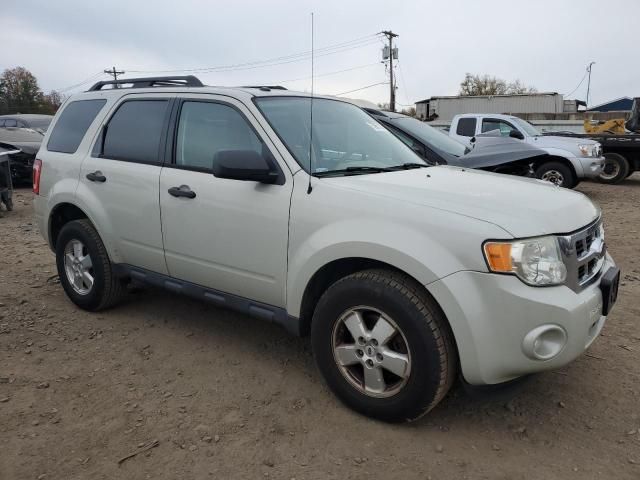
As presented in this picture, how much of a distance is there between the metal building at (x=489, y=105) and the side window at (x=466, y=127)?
15.5 m

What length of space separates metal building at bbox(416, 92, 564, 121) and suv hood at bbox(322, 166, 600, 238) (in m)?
25.2

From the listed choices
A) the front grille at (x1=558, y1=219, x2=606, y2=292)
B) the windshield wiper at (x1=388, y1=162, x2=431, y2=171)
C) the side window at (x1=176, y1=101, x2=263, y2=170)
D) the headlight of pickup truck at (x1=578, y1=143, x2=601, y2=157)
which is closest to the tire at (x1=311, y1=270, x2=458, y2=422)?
the front grille at (x1=558, y1=219, x2=606, y2=292)

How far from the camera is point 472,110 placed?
29797mm

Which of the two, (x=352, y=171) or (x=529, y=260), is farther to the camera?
(x=352, y=171)

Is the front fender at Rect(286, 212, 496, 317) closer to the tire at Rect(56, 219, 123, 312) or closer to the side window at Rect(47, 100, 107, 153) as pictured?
the tire at Rect(56, 219, 123, 312)

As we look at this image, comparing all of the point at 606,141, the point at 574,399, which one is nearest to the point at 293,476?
the point at 574,399

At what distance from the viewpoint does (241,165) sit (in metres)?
2.96

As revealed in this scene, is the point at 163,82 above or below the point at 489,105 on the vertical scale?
below

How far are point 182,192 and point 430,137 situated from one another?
4.87 meters

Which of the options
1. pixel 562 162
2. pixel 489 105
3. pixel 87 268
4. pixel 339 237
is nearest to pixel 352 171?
pixel 339 237

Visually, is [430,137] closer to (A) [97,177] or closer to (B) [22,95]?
(A) [97,177]

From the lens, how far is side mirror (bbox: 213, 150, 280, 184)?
2965 mm

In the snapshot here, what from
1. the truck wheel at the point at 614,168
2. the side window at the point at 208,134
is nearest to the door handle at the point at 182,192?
the side window at the point at 208,134

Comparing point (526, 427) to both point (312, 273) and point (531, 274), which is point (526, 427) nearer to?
point (531, 274)
